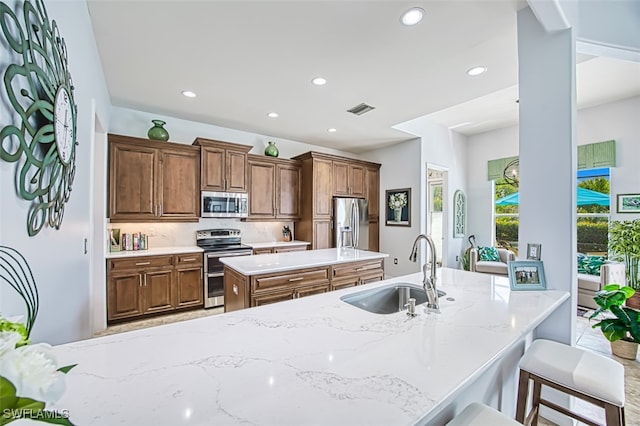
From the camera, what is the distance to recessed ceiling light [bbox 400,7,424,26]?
6.22ft

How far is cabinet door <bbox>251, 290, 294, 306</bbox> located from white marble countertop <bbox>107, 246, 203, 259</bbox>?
187cm

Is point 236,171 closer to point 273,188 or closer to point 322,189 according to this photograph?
point 273,188

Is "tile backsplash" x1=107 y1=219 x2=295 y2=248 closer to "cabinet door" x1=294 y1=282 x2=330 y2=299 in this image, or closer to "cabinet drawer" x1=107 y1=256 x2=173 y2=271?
"cabinet drawer" x1=107 y1=256 x2=173 y2=271

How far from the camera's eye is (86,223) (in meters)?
2.04

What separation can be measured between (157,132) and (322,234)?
9.69 feet

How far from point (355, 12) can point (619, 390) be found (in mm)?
2543

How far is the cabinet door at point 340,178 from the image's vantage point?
198 inches

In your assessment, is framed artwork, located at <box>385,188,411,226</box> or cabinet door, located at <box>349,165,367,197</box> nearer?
framed artwork, located at <box>385,188,411,226</box>

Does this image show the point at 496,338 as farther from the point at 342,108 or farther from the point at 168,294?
the point at 168,294

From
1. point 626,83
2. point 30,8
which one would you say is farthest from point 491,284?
point 626,83

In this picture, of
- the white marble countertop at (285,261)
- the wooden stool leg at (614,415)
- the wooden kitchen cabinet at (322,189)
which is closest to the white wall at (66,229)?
the white marble countertop at (285,261)

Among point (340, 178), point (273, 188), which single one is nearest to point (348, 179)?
point (340, 178)

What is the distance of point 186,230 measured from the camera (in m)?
4.11

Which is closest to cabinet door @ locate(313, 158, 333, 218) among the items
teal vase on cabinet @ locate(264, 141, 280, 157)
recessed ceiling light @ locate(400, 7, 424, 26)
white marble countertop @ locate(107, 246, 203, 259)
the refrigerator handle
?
the refrigerator handle
